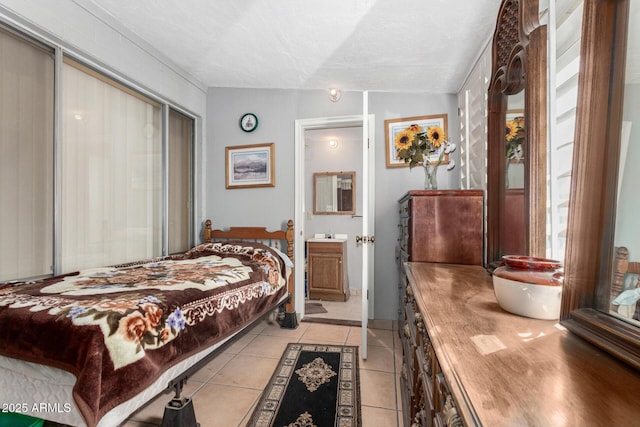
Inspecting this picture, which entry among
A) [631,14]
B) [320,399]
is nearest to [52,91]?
[320,399]

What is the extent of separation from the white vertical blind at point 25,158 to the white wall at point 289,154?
172 cm

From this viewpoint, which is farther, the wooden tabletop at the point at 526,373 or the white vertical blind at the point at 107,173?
the white vertical blind at the point at 107,173

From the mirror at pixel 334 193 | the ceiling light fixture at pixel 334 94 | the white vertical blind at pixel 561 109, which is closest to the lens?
the white vertical blind at pixel 561 109

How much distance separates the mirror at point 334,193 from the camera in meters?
4.63

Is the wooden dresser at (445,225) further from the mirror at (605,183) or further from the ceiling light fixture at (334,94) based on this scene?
the ceiling light fixture at (334,94)

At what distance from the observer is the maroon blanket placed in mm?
1147

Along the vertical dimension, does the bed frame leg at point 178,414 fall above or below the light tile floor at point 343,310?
above

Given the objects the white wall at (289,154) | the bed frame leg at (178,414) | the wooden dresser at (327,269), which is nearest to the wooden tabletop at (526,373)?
the bed frame leg at (178,414)

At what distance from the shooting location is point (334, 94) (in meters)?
3.31

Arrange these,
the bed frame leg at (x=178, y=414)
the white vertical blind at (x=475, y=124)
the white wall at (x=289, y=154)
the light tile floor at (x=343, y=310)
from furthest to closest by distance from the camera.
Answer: the light tile floor at (x=343, y=310)
the white wall at (x=289, y=154)
the white vertical blind at (x=475, y=124)
the bed frame leg at (x=178, y=414)

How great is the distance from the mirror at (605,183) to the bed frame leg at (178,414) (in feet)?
5.55

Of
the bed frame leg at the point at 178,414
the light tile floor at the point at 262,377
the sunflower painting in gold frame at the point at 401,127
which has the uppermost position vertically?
the sunflower painting in gold frame at the point at 401,127

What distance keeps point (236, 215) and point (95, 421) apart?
2634 millimetres

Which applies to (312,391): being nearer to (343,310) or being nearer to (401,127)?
(343,310)
